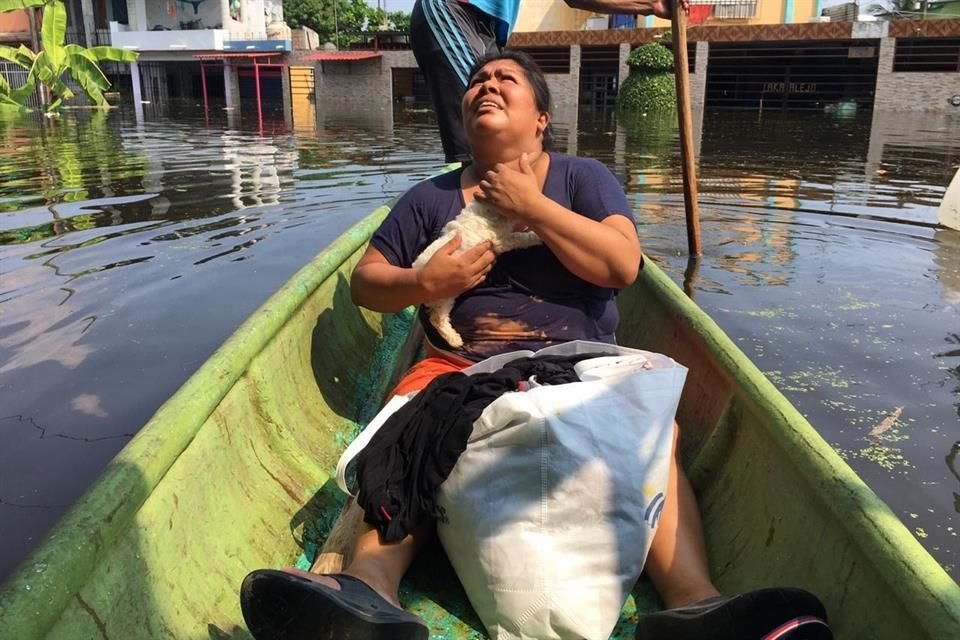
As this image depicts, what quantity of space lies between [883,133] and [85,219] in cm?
1518

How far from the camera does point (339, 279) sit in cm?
310

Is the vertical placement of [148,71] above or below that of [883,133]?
above

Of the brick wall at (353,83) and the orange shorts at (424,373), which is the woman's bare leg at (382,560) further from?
the brick wall at (353,83)

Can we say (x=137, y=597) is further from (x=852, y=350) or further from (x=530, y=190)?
(x=852, y=350)

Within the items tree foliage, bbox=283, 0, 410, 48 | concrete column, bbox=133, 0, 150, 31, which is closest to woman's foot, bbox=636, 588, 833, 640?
concrete column, bbox=133, 0, 150, 31

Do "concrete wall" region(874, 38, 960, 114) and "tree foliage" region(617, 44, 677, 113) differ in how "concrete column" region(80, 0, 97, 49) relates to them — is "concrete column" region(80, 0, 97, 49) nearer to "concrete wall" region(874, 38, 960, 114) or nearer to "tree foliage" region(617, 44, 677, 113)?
"tree foliage" region(617, 44, 677, 113)

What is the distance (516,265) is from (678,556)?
87 cm

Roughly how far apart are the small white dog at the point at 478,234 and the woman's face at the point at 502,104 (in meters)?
0.21

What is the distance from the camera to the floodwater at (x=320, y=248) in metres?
2.92

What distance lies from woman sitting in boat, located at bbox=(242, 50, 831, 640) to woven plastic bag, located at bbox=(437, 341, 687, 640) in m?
0.15

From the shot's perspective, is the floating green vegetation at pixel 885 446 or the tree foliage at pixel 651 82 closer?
the floating green vegetation at pixel 885 446

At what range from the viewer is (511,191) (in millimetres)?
1853

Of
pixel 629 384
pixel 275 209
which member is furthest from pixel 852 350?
pixel 275 209

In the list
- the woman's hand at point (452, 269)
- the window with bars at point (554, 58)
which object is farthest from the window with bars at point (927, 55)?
the woman's hand at point (452, 269)
